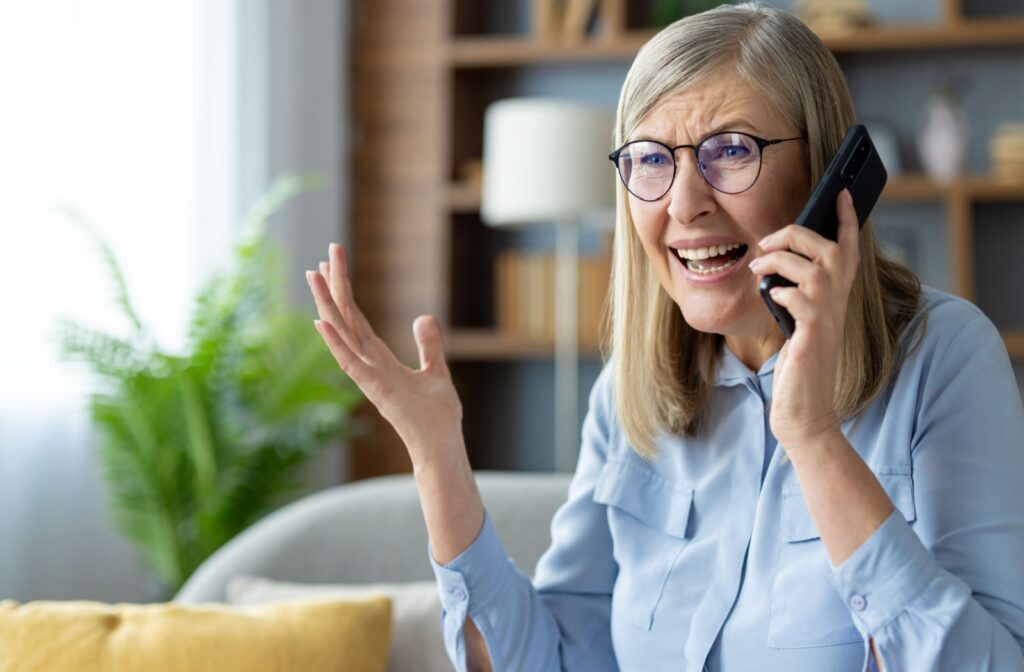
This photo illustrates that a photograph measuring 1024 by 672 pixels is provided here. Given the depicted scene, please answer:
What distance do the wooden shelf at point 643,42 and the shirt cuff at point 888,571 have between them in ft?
8.97

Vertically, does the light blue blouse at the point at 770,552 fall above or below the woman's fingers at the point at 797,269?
below

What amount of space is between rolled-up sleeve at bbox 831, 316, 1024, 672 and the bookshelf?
2525 millimetres

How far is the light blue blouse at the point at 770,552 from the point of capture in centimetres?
95

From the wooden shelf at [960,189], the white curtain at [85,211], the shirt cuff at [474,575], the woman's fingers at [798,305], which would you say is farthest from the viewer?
the wooden shelf at [960,189]

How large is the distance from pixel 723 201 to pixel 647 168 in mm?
89

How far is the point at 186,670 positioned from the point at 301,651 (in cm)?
14

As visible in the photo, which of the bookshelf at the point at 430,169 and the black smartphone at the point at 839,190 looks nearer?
the black smartphone at the point at 839,190

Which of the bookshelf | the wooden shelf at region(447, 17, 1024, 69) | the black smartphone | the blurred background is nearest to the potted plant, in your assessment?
the blurred background

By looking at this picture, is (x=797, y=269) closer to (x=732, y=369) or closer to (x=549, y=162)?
(x=732, y=369)

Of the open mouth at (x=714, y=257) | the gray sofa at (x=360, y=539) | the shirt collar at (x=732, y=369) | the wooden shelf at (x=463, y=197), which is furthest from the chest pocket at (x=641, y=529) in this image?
the wooden shelf at (x=463, y=197)


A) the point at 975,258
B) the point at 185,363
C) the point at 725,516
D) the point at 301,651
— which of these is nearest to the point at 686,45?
the point at 725,516

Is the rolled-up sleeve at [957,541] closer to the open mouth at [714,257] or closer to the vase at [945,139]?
the open mouth at [714,257]

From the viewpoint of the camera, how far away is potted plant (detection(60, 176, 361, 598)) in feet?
9.01

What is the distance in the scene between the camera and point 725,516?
1244 mm
